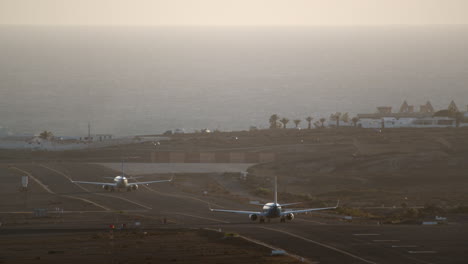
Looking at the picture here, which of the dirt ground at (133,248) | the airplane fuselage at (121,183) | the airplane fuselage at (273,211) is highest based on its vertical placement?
the airplane fuselage at (121,183)

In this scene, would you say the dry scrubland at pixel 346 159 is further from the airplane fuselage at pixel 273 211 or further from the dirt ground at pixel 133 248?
the dirt ground at pixel 133 248

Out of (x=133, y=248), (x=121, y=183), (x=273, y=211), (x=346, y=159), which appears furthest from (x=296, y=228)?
(x=346, y=159)

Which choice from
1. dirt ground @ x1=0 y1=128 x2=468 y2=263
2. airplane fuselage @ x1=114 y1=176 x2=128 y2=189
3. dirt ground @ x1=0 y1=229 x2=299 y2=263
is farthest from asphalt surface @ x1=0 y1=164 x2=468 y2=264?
dirt ground @ x1=0 y1=229 x2=299 y2=263

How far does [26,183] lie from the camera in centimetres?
10200

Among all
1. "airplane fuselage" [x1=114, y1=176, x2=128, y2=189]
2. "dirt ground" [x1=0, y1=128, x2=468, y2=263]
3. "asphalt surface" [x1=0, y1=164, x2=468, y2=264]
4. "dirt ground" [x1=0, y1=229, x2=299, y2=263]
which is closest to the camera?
"dirt ground" [x1=0, y1=229, x2=299, y2=263]

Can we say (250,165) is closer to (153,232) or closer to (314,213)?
(314,213)

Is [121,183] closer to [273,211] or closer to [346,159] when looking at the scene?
[273,211]

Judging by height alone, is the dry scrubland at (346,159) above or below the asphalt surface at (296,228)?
above

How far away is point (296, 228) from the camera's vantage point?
242ft

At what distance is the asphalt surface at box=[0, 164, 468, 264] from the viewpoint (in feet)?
206

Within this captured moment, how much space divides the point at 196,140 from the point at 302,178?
41.9 m

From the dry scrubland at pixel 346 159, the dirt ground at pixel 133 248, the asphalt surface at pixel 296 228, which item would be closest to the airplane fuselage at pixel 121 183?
the asphalt surface at pixel 296 228

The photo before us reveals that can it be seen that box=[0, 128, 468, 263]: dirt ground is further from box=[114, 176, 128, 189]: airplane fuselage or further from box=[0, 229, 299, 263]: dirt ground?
box=[114, 176, 128, 189]: airplane fuselage

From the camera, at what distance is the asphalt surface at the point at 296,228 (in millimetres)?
62844
